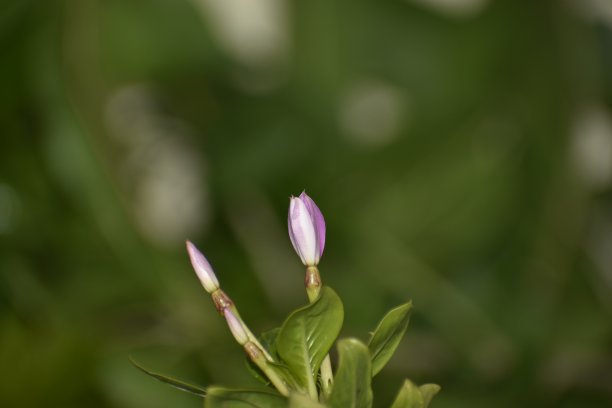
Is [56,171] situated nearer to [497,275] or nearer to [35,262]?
[35,262]

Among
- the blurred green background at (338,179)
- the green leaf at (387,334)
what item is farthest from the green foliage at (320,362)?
the blurred green background at (338,179)

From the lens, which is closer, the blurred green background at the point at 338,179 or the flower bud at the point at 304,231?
the flower bud at the point at 304,231

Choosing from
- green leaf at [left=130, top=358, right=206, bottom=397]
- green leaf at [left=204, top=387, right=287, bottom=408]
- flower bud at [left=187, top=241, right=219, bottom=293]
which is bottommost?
green leaf at [left=204, top=387, right=287, bottom=408]

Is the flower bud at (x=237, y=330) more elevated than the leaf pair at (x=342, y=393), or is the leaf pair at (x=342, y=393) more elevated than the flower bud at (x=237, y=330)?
the flower bud at (x=237, y=330)

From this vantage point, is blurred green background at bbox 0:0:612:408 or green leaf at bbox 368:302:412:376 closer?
green leaf at bbox 368:302:412:376

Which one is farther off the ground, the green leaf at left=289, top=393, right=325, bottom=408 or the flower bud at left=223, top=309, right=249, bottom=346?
the flower bud at left=223, top=309, right=249, bottom=346

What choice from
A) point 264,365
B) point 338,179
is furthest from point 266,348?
point 338,179

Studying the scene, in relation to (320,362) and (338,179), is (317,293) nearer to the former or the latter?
(320,362)

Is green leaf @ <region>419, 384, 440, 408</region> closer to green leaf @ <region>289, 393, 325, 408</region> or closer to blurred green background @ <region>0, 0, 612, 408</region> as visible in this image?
green leaf @ <region>289, 393, 325, 408</region>

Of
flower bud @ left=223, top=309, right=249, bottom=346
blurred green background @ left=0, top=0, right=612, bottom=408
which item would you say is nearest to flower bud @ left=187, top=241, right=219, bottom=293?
flower bud @ left=223, top=309, right=249, bottom=346

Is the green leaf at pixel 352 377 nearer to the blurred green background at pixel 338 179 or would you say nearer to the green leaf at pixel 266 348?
the green leaf at pixel 266 348
